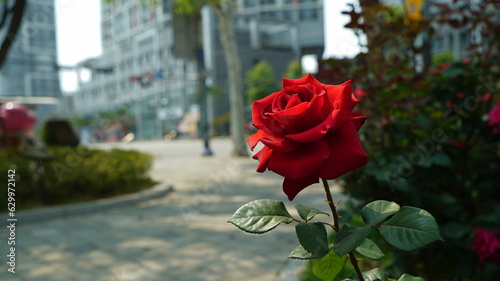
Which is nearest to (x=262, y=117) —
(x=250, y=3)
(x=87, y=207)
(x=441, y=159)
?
(x=441, y=159)

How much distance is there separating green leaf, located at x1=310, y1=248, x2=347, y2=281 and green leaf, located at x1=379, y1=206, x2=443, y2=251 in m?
0.16

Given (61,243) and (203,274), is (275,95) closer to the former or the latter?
(203,274)

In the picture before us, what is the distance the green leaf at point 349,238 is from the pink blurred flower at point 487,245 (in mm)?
1553

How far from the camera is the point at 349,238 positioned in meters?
0.72

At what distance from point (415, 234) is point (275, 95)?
12.6 inches

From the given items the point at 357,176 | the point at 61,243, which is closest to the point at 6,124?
the point at 61,243

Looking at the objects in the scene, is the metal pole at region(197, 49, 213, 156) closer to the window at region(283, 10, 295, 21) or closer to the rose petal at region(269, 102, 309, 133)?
the rose petal at region(269, 102, 309, 133)

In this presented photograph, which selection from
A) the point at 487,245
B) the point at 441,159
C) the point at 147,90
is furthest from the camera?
the point at 147,90

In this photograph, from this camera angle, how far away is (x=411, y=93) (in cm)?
264

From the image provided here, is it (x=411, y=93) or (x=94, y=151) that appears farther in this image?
(x=94, y=151)

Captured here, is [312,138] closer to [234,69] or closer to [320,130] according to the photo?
[320,130]

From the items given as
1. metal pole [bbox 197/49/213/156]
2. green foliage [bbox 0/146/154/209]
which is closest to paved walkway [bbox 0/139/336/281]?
green foliage [bbox 0/146/154/209]

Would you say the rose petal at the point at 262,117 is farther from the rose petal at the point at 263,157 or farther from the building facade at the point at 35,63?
the building facade at the point at 35,63

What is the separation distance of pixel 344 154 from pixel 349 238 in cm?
15
